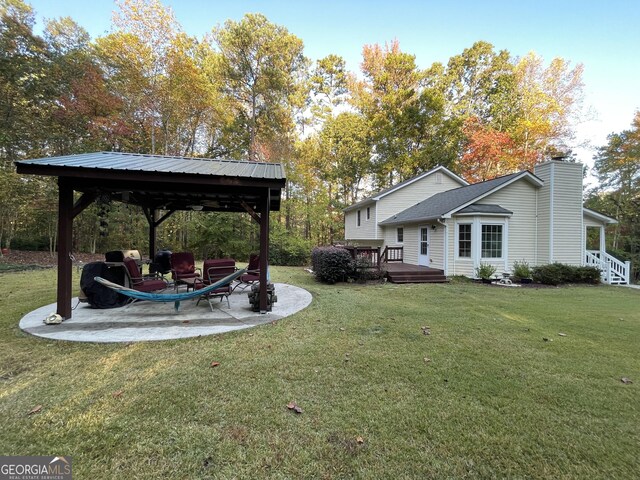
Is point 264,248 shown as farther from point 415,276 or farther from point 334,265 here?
point 415,276

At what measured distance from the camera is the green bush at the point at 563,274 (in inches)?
408

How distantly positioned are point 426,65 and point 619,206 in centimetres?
1731

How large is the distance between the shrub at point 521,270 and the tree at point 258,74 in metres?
16.1

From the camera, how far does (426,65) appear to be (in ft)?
74.5

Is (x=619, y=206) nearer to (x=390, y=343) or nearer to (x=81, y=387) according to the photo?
(x=390, y=343)

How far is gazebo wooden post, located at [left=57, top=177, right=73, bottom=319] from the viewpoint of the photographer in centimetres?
485

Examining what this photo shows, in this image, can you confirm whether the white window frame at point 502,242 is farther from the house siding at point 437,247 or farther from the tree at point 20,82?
the tree at point 20,82

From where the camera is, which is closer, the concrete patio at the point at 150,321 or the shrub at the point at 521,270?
the concrete patio at the point at 150,321

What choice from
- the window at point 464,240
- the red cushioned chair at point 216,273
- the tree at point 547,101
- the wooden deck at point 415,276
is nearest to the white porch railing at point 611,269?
the window at point 464,240

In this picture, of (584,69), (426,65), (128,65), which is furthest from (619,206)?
(128,65)

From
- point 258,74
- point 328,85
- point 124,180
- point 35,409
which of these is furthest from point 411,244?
point 328,85

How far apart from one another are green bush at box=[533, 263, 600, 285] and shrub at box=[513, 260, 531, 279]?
9.8 inches

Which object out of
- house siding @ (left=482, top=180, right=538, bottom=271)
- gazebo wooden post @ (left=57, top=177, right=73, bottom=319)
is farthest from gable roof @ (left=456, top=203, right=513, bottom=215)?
gazebo wooden post @ (left=57, top=177, right=73, bottom=319)

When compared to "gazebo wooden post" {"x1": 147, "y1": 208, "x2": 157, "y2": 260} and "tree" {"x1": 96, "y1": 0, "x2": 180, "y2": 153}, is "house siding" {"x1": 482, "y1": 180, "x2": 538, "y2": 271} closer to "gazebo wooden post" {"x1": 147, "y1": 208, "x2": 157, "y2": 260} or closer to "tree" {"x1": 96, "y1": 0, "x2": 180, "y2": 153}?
"gazebo wooden post" {"x1": 147, "y1": 208, "x2": 157, "y2": 260}
